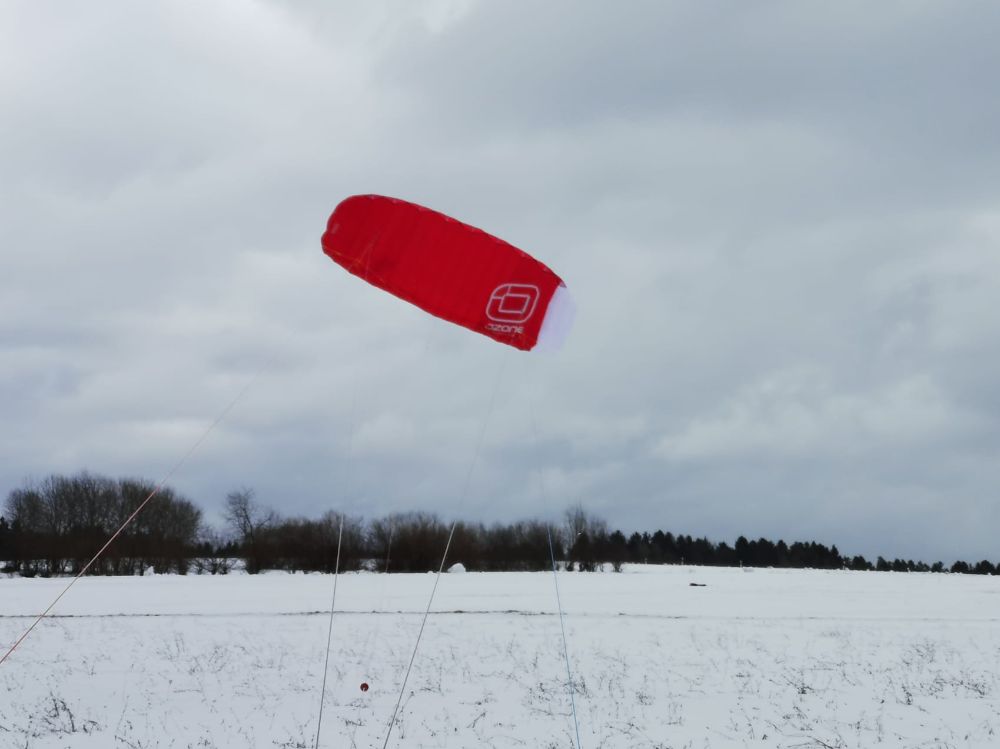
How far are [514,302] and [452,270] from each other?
100 centimetres

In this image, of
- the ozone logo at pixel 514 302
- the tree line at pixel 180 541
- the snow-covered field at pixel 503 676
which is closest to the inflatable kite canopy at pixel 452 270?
the ozone logo at pixel 514 302

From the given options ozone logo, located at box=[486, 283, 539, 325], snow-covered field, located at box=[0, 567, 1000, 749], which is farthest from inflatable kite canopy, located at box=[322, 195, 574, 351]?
snow-covered field, located at box=[0, 567, 1000, 749]

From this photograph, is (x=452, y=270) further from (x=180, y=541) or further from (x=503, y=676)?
(x=180, y=541)

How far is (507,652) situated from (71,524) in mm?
97398

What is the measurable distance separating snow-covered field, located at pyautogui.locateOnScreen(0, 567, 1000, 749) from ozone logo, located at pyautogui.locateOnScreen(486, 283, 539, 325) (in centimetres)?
576

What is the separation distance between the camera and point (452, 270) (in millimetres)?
12203

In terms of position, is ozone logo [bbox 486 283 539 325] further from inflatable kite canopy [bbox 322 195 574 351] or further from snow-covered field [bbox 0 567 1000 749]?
snow-covered field [bbox 0 567 1000 749]

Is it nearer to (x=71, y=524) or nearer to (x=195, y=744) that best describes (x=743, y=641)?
(x=195, y=744)

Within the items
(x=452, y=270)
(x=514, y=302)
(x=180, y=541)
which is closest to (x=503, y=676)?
(x=514, y=302)

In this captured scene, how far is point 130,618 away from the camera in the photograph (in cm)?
2494

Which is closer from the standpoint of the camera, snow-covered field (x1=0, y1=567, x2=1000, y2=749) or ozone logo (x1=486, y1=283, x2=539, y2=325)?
snow-covered field (x1=0, y1=567, x2=1000, y2=749)

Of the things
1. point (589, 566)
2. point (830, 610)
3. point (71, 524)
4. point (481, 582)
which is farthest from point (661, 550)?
point (830, 610)

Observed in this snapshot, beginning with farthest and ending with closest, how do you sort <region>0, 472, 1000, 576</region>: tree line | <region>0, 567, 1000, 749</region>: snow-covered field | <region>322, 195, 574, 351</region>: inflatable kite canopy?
<region>0, 472, 1000, 576</region>: tree line < <region>322, 195, 574, 351</region>: inflatable kite canopy < <region>0, 567, 1000, 749</region>: snow-covered field

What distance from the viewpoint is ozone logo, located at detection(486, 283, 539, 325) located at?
12.3 m
